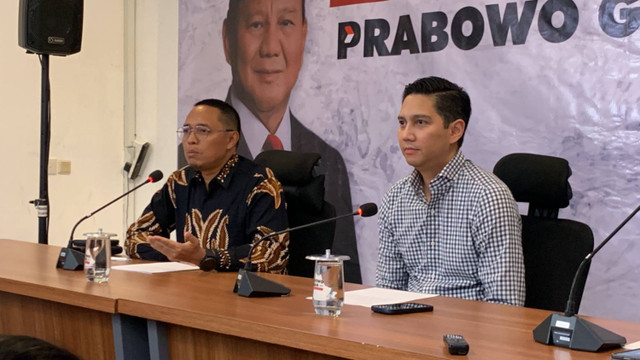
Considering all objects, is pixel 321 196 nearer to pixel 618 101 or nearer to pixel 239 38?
pixel 618 101

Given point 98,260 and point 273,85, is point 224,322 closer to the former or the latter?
point 98,260

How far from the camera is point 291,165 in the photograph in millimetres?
3271

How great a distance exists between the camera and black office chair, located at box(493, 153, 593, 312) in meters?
2.48

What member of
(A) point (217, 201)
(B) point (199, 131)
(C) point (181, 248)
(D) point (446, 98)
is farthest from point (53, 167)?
(D) point (446, 98)

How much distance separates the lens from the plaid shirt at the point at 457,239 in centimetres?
244

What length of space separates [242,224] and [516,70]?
130 cm

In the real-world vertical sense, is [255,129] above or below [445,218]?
above

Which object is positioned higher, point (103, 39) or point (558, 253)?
point (103, 39)

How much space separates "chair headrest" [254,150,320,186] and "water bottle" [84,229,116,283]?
3.17 feet

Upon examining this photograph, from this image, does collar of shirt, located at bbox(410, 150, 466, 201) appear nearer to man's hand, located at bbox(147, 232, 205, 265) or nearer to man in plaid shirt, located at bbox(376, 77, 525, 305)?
man in plaid shirt, located at bbox(376, 77, 525, 305)

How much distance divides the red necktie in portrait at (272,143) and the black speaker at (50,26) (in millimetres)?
A: 1094

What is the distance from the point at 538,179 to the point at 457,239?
0.97 feet

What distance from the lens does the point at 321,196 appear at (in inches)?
126

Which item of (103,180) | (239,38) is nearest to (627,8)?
(239,38)
